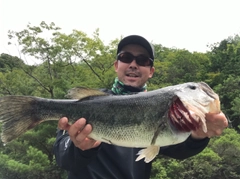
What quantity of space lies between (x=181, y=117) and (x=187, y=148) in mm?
696

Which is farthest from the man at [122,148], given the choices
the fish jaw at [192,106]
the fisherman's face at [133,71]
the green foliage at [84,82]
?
the green foliage at [84,82]

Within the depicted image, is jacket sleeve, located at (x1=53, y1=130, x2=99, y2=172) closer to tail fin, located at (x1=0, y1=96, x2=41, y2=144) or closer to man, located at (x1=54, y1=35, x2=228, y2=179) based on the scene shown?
man, located at (x1=54, y1=35, x2=228, y2=179)

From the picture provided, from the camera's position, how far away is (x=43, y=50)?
18.2 metres

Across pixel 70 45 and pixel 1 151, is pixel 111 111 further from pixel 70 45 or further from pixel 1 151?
pixel 70 45

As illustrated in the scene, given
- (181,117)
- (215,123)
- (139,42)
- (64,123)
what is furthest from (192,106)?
(139,42)

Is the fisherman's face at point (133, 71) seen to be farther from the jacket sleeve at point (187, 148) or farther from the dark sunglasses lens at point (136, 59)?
the jacket sleeve at point (187, 148)

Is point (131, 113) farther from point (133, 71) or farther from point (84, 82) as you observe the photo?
point (84, 82)

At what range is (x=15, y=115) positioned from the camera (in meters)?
2.19

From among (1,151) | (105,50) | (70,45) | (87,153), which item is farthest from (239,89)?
(87,153)

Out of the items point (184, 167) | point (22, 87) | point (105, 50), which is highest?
point (105, 50)

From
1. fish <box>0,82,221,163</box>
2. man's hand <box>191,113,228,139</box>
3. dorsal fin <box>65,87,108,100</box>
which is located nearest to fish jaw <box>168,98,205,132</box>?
fish <box>0,82,221,163</box>

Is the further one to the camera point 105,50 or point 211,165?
point 105,50

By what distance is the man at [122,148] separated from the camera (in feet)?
7.27

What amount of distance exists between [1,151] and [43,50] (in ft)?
19.0
